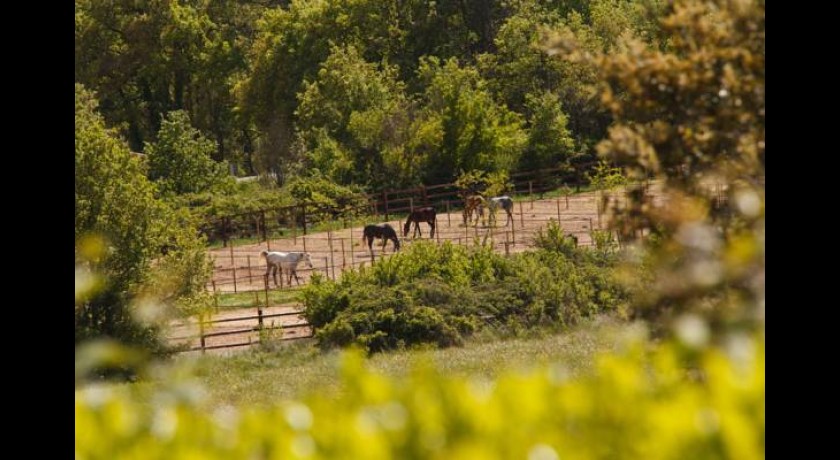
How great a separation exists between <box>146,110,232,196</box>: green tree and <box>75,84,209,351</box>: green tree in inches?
1024

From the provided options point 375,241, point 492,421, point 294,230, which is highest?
point 492,421

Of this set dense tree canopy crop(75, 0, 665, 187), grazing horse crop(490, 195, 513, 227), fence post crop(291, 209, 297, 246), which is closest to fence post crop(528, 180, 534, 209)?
dense tree canopy crop(75, 0, 665, 187)

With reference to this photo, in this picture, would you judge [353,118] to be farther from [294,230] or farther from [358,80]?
[294,230]

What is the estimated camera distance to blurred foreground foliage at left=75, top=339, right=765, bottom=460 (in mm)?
2576

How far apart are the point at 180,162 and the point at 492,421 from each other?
163 feet

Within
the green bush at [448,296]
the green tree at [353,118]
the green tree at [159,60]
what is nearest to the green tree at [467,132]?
the green tree at [353,118]

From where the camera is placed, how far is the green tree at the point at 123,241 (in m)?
22.0

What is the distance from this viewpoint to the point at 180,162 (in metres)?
51.5

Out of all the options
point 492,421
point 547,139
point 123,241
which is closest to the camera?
point 492,421

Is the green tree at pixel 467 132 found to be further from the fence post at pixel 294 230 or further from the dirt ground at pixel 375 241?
the fence post at pixel 294 230

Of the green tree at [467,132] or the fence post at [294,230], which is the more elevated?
the green tree at [467,132]

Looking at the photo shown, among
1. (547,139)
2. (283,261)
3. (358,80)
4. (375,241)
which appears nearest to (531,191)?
(547,139)

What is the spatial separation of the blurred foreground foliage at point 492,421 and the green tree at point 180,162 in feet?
160
